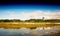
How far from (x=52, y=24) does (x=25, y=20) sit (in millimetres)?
362

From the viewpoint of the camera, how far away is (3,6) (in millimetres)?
4488

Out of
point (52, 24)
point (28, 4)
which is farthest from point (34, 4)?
point (52, 24)

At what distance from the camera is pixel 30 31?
4480 mm

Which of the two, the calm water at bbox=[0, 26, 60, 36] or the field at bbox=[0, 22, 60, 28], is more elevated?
the field at bbox=[0, 22, 60, 28]

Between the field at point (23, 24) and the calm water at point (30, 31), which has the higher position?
the field at point (23, 24)

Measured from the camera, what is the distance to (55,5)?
4.50m

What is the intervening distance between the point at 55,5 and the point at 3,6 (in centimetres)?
69

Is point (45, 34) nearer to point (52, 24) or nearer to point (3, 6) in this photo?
point (52, 24)

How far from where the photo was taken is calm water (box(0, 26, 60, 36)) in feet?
14.7

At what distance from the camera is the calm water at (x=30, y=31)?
4.48 metres
